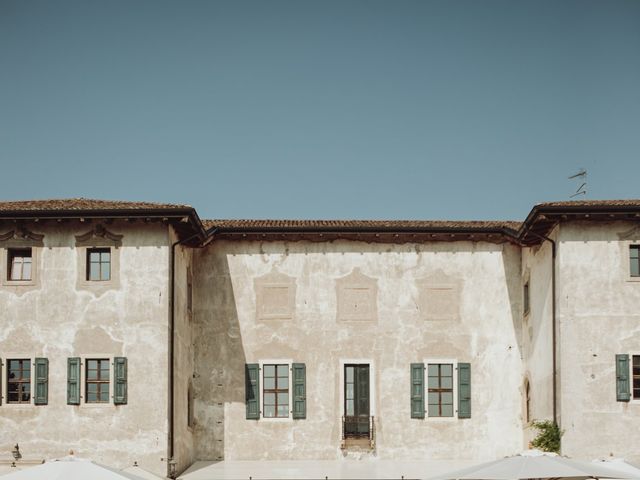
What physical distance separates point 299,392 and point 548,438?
6779mm

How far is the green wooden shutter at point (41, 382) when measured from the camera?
2858 cm

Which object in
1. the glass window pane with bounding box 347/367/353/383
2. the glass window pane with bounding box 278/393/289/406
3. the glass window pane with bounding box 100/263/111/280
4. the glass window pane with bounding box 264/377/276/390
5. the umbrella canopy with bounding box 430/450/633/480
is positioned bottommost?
the umbrella canopy with bounding box 430/450/633/480

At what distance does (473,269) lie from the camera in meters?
32.2

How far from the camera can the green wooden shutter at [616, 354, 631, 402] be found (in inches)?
1087

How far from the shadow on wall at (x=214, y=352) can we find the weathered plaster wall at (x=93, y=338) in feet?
10.5

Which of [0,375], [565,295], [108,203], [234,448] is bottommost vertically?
[234,448]

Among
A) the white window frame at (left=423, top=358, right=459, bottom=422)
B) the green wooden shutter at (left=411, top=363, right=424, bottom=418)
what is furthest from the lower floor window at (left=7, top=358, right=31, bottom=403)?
the white window frame at (left=423, top=358, right=459, bottom=422)

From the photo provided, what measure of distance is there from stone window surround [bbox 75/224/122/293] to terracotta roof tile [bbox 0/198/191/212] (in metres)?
0.66

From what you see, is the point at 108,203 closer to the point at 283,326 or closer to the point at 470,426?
the point at 283,326

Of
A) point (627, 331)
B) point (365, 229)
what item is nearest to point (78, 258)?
point (365, 229)

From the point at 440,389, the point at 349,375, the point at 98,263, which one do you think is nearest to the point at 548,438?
the point at 440,389

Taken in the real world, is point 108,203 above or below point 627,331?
above

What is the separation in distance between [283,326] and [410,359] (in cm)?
334

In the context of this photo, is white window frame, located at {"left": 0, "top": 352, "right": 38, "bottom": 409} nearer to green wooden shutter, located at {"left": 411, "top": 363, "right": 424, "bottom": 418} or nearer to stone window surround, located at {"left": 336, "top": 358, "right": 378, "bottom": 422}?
stone window surround, located at {"left": 336, "top": 358, "right": 378, "bottom": 422}
